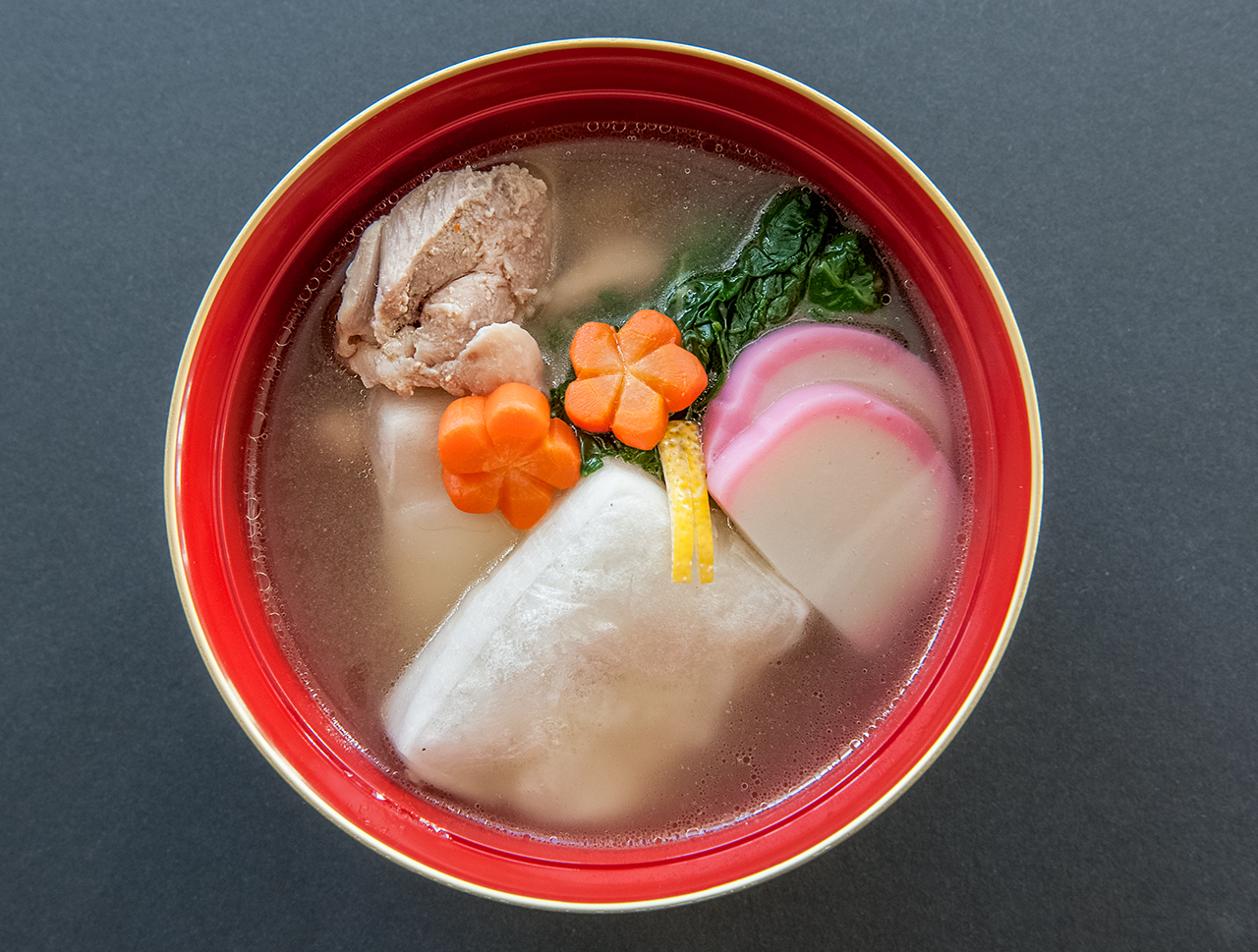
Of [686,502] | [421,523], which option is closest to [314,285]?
[421,523]

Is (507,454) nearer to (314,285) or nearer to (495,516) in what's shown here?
(495,516)

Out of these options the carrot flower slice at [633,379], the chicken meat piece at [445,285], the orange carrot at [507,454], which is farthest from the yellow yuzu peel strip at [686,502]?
the chicken meat piece at [445,285]

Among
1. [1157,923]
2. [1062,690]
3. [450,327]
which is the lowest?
[1157,923]

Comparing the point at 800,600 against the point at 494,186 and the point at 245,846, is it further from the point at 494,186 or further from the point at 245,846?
the point at 245,846

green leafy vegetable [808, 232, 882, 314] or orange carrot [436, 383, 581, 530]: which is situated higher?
green leafy vegetable [808, 232, 882, 314]

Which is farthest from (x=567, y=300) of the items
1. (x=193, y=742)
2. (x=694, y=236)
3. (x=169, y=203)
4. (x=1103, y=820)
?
(x=1103, y=820)

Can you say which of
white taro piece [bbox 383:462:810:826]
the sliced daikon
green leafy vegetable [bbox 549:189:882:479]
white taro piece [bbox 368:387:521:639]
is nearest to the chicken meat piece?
white taro piece [bbox 368:387:521:639]

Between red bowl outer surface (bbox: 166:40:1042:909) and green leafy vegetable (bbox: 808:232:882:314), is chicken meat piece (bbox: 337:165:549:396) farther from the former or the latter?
green leafy vegetable (bbox: 808:232:882:314)
